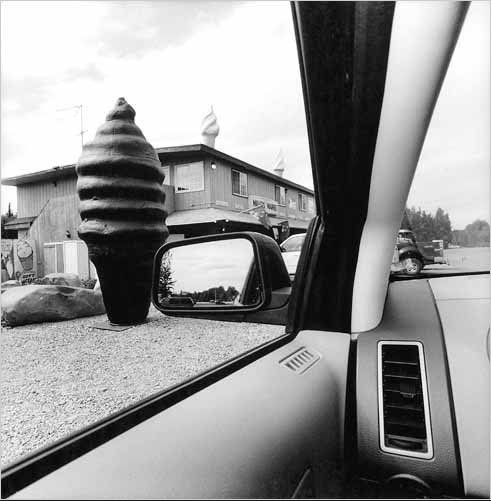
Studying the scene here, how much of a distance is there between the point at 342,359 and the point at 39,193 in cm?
169

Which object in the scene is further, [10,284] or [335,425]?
[10,284]

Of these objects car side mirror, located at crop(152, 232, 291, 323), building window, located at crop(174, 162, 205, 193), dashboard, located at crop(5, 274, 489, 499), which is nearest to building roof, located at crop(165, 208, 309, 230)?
building window, located at crop(174, 162, 205, 193)

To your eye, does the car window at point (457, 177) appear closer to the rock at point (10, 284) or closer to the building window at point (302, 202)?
the building window at point (302, 202)

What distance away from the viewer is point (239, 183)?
6.00ft

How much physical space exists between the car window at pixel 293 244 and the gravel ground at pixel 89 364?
30 cm

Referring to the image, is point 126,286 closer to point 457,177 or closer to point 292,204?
point 292,204

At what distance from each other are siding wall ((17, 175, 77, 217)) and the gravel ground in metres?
0.75

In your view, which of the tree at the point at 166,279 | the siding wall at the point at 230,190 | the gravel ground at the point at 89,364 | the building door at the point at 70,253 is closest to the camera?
the gravel ground at the point at 89,364

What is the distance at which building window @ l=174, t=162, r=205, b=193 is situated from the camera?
1.85 metres

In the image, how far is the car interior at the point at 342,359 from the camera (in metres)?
0.55

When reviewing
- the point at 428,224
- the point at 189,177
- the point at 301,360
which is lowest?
the point at 301,360

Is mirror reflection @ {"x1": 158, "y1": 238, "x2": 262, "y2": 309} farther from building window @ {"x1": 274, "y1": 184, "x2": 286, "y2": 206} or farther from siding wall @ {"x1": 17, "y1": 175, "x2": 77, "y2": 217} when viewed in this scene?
siding wall @ {"x1": 17, "y1": 175, "x2": 77, "y2": 217}

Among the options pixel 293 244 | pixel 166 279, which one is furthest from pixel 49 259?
pixel 293 244

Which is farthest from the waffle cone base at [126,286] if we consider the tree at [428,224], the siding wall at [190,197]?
the tree at [428,224]
